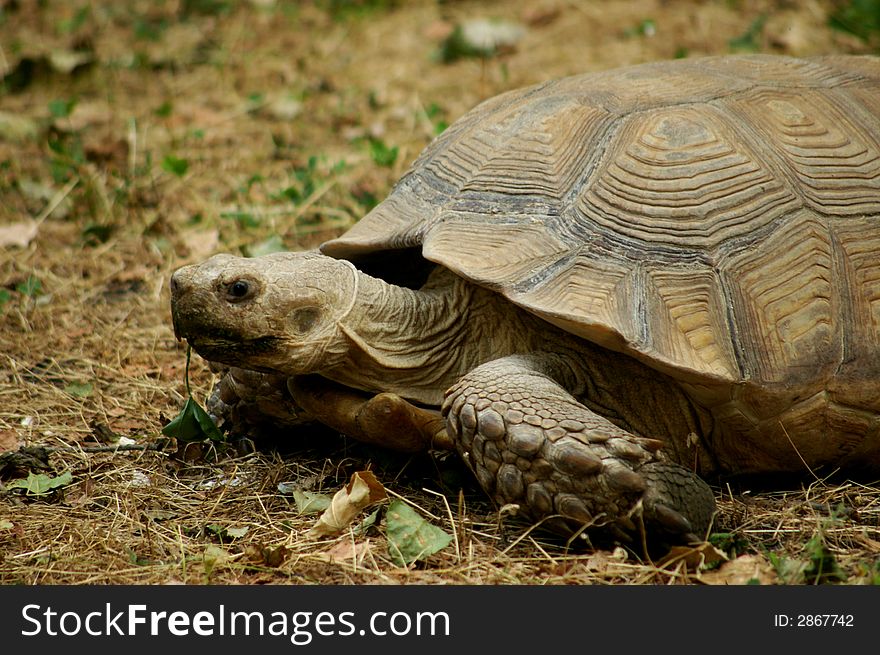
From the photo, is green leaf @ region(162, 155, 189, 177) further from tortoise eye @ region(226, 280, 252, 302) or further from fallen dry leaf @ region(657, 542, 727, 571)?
fallen dry leaf @ region(657, 542, 727, 571)

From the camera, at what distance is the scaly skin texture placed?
9.48 feet

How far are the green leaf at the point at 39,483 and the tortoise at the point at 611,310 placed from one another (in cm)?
70

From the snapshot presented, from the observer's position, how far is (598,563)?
9.48ft

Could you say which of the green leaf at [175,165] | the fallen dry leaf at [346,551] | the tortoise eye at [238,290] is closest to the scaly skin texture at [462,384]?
the tortoise eye at [238,290]

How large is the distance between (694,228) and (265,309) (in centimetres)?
140

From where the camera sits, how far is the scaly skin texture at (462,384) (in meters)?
2.89

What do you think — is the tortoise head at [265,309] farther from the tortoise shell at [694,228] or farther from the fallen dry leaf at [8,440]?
the fallen dry leaf at [8,440]

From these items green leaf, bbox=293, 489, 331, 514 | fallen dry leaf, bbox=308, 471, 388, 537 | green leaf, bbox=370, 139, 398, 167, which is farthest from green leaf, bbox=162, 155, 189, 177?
fallen dry leaf, bbox=308, 471, 388, 537

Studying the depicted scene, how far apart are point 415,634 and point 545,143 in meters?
1.85

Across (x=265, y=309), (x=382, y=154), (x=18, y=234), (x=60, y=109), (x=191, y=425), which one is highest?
(x=60, y=109)

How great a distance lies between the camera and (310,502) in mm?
3389

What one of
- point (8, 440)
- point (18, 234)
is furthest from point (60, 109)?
point (8, 440)

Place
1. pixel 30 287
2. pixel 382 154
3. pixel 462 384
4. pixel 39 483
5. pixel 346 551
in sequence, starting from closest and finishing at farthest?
pixel 346 551 < pixel 462 384 < pixel 39 483 < pixel 30 287 < pixel 382 154

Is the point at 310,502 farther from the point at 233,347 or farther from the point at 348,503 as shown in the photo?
the point at 233,347
